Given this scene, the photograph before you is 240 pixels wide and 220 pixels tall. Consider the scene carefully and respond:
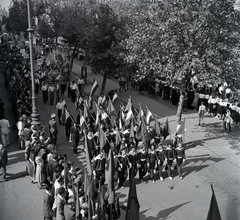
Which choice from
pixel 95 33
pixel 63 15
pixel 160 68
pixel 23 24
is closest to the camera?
pixel 160 68

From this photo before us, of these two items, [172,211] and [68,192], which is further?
[172,211]

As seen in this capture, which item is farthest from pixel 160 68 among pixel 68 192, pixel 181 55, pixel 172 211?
pixel 68 192

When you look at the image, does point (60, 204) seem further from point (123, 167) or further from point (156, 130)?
point (156, 130)

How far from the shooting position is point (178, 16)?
1524cm

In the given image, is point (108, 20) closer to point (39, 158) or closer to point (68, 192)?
point (39, 158)

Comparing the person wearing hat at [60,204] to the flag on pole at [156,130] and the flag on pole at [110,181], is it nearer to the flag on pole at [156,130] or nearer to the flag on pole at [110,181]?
the flag on pole at [110,181]

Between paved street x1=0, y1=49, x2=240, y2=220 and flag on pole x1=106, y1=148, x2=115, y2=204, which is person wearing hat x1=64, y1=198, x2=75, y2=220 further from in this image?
paved street x1=0, y1=49, x2=240, y2=220

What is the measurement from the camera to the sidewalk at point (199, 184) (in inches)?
467

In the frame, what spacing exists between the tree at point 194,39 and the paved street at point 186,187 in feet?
10.9

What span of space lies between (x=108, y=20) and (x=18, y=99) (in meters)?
7.73

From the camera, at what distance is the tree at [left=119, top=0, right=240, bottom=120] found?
15211 millimetres

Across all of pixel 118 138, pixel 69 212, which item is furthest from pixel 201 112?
pixel 69 212

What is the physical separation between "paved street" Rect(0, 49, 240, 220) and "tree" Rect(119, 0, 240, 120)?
333cm

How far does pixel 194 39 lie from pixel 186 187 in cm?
617
